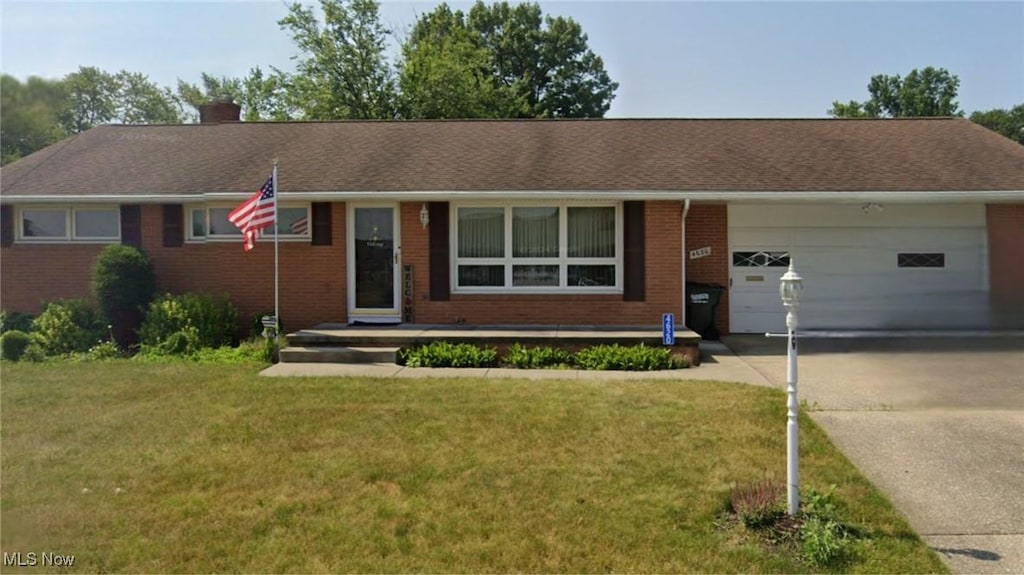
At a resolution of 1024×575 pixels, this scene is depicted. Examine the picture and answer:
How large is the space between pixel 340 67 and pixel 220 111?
11.7 meters

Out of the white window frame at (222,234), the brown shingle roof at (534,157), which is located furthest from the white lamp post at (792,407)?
the white window frame at (222,234)

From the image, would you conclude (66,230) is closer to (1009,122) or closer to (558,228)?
(558,228)

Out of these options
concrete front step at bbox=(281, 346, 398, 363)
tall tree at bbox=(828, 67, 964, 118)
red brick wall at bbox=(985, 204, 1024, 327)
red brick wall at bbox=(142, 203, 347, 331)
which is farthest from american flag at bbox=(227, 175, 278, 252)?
tall tree at bbox=(828, 67, 964, 118)

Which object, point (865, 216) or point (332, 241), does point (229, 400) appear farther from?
point (865, 216)

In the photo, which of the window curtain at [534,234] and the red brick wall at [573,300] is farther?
the window curtain at [534,234]

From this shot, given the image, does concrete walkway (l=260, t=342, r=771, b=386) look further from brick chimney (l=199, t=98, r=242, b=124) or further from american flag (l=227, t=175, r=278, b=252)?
brick chimney (l=199, t=98, r=242, b=124)

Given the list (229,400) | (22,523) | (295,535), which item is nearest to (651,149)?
(229,400)

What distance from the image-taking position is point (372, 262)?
12727 millimetres

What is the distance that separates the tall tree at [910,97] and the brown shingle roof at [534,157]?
111 feet

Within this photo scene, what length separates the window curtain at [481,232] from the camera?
12.7 m

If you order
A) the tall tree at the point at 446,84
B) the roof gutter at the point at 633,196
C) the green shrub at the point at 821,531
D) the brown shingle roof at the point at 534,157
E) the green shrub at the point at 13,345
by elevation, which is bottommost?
the green shrub at the point at 821,531

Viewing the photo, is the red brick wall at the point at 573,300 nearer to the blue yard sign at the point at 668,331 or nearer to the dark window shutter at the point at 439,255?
the dark window shutter at the point at 439,255

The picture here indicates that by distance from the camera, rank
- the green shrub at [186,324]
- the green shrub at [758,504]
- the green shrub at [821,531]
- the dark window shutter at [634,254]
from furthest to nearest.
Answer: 1. the dark window shutter at [634,254]
2. the green shrub at [186,324]
3. the green shrub at [758,504]
4. the green shrub at [821,531]

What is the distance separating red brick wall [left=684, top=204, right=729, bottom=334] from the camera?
1335cm
